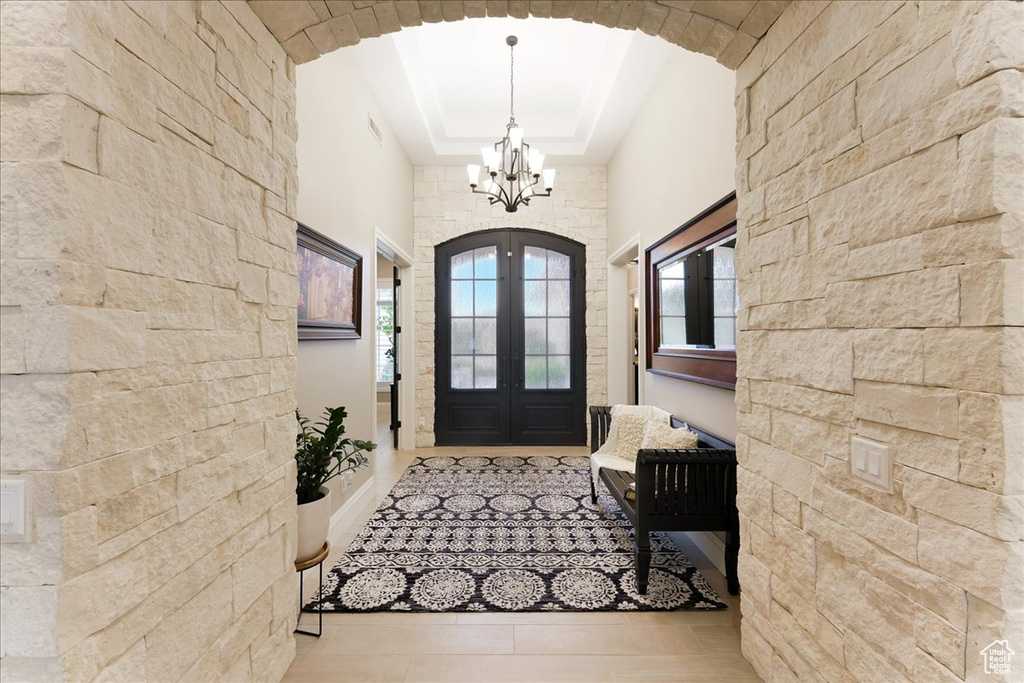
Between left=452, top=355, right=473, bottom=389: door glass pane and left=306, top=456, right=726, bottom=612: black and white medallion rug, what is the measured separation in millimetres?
1534

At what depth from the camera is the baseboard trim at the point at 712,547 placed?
7.68 ft

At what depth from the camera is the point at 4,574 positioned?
0.79 m

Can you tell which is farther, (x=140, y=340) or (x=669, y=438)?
(x=669, y=438)

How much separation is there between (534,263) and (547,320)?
0.67 metres

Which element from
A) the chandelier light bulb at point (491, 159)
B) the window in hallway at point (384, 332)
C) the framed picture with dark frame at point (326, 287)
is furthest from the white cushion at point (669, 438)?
the window in hallway at point (384, 332)

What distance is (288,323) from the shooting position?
1601 mm

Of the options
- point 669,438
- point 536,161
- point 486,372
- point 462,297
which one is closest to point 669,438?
point 669,438

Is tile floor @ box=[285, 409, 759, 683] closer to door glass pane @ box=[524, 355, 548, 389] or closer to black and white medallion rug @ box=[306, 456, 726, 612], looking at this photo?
black and white medallion rug @ box=[306, 456, 726, 612]

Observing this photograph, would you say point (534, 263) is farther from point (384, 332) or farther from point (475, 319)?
point (384, 332)

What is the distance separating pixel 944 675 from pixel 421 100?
4335 millimetres

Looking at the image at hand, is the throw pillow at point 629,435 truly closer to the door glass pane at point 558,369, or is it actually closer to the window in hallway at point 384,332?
the door glass pane at point 558,369

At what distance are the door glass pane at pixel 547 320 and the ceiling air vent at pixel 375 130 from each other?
1.98 metres

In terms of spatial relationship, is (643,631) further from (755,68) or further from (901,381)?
(755,68)

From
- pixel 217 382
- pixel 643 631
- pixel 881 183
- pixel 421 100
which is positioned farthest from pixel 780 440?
pixel 421 100
